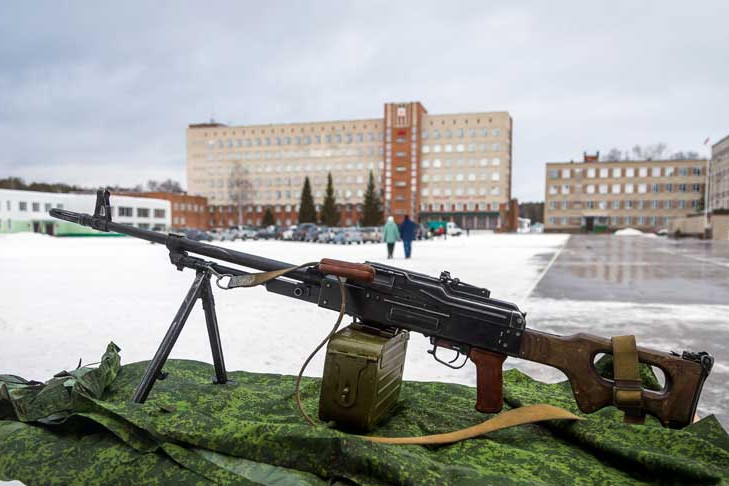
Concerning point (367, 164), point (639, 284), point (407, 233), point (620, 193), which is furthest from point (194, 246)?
point (620, 193)

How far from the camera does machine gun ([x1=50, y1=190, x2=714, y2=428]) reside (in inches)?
96.3

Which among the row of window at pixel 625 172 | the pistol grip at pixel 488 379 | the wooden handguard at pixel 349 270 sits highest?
the row of window at pixel 625 172

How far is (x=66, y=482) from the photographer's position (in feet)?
6.88

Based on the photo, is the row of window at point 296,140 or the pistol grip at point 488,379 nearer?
the pistol grip at point 488,379

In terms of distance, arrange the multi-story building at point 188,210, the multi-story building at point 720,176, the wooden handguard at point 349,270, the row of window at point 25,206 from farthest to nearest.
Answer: the multi-story building at point 188,210 → the multi-story building at point 720,176 → the row of window at point 25,206 → the wooden handguard at point 349,270

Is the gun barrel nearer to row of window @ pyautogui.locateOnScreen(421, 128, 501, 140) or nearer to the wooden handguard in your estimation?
the wooden handguard

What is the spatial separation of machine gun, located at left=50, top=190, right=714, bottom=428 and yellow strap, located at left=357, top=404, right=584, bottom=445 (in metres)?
0.16

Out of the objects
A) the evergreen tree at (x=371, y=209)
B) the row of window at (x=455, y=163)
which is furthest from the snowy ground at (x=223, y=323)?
the row of window at (x=455, y=163)

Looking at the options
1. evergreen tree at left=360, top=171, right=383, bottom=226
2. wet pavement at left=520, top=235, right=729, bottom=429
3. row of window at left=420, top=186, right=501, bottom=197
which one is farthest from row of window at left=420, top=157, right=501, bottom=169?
wet pavement at left=520, top=235, right=729, bottom=429

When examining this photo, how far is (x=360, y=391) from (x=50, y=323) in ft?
17.7

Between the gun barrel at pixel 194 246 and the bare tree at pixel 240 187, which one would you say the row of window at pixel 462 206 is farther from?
the gun barrel at pixel 194 246

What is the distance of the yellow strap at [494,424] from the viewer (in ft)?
7.75

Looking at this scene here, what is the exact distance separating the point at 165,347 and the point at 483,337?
5.81 ft

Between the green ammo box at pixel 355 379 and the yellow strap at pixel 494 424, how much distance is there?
5.5 inches
